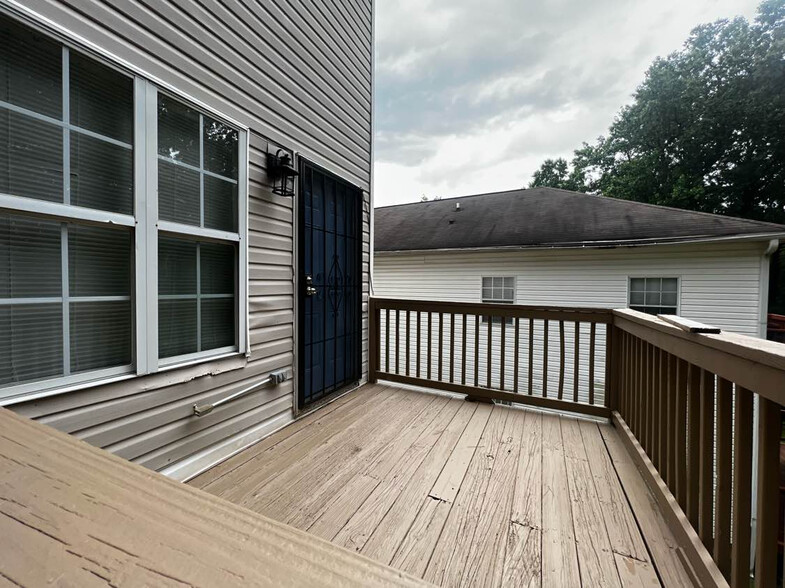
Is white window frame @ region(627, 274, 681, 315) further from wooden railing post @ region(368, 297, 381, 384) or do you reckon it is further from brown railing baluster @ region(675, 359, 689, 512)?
brown railing baluster @ region(675, 359, 689, 512)

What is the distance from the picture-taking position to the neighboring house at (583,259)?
5969 millimetres

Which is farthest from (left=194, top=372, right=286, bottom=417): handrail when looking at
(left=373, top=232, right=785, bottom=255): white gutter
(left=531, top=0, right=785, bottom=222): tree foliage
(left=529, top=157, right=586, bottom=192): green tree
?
(left=529, top=157, right=586, bottom=192): green tree

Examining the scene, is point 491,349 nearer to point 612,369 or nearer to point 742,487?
point 612,369

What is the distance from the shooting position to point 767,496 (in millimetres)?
917

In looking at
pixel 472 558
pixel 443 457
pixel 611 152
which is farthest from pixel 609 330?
pixel 611 152

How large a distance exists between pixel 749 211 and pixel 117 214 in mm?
18980

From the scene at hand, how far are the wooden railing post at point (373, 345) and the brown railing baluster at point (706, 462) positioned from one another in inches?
109

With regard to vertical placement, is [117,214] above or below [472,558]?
above

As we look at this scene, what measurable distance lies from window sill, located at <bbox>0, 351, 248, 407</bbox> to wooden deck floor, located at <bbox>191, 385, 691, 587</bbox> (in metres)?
0.59

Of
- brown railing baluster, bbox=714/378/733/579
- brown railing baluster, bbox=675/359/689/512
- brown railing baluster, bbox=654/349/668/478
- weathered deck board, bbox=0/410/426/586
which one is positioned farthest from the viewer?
brown railing baluster, bbox=654/349/668/478

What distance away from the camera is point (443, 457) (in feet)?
7.04

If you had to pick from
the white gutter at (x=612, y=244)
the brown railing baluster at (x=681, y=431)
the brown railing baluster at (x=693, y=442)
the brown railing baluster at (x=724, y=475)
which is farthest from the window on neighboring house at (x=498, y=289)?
the brown railing baluster at (x=724, y=475)

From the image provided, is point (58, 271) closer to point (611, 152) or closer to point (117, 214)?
point (117, 214)

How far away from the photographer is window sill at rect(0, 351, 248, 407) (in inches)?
52.2
